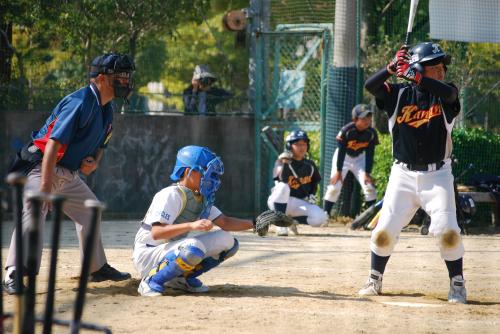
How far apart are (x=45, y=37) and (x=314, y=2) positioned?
503 cm

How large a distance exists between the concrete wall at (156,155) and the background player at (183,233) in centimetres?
884

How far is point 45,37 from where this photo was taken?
58.6ft

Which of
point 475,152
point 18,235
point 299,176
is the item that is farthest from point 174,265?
point 475,152

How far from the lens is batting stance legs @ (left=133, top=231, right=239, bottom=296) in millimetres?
7043

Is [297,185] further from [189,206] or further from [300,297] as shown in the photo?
[189,206]

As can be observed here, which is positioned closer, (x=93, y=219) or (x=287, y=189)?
(x=93, y=219)

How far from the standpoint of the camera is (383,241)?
7.57 m

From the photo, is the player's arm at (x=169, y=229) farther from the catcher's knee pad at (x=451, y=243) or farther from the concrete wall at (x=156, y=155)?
the concrete wall at (x=156, y=155)

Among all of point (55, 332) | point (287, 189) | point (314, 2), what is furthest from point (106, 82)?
point (314, 2)

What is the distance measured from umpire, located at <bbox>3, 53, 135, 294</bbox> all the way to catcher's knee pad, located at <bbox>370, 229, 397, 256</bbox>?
7.52 feet

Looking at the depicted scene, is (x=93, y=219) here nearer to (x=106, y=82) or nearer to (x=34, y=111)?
(x=106, y=82)

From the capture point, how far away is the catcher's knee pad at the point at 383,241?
7562 millimetres

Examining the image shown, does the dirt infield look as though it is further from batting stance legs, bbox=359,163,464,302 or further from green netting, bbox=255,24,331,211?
green netting, bbox=255,24,331,211

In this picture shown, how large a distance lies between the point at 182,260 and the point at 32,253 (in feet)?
10.7
